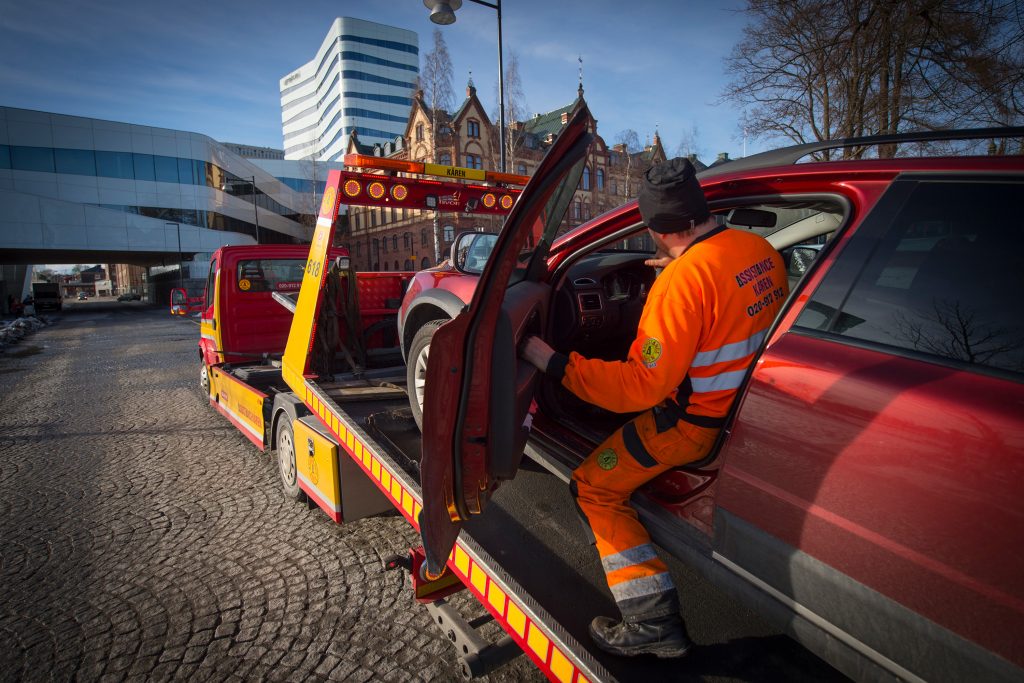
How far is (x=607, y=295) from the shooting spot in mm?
3242

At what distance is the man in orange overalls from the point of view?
1.54 metres

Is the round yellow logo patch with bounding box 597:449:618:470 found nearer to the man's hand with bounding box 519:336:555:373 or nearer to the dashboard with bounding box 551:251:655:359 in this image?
the man's hand with bounding box 519:336:555:373

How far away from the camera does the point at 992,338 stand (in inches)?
45.0

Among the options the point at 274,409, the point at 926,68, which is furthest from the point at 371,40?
the point at 274,409

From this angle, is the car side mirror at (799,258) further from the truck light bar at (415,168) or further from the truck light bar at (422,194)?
the truck light bar at (422,194)

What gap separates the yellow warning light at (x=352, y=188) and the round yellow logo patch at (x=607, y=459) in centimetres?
265

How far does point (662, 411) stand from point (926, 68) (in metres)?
12.4

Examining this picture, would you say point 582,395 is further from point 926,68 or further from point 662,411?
point 926,68

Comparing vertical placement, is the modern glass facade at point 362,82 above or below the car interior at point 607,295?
above

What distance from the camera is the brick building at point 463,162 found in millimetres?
35250

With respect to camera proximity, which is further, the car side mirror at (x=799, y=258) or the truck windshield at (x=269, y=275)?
the truck windshield at (x=269, y=275)

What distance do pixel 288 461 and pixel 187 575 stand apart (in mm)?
1116

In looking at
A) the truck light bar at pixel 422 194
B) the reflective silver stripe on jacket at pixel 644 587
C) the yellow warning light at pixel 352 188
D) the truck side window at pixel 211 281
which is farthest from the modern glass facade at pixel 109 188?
the reflective silver stripe on jacket at pixel 644 587

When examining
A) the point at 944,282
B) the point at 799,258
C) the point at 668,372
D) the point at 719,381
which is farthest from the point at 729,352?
the point at 799,258
